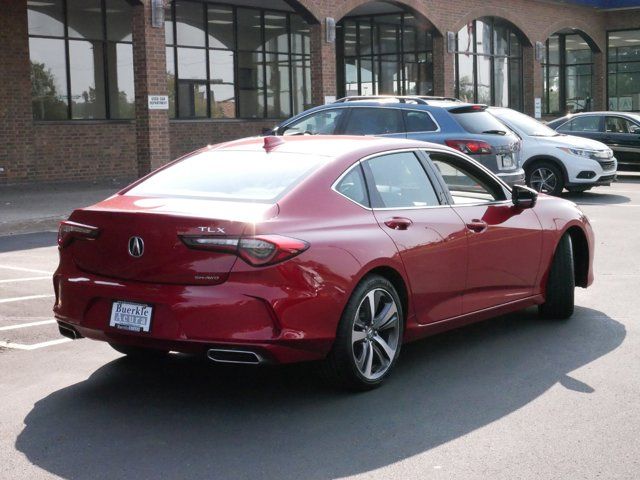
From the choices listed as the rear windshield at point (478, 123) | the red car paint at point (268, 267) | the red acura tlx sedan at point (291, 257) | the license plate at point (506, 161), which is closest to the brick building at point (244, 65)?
the rear windshield at point (478, 123)

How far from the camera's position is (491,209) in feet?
25.0

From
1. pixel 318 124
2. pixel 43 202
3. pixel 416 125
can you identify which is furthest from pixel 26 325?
pixel 43 202

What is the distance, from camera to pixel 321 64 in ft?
86.8

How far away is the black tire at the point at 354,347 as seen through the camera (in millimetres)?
6047

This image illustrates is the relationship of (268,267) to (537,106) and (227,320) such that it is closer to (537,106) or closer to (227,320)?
(227,320)

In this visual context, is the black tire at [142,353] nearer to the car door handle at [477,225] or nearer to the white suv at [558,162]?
the car door handle at [477,225]

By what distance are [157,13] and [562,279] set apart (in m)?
15.0

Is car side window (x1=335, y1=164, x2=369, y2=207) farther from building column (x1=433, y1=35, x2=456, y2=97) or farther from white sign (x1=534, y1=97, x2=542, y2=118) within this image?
white sign (x1=534, y1=97, x2=542, y2=118)

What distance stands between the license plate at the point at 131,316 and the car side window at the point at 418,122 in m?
9.61

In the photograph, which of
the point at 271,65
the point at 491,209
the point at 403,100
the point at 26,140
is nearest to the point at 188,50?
the point at 271,65

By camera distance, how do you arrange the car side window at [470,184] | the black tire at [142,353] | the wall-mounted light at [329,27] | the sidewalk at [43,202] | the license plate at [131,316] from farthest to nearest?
the wall-mounted light at [329,27] → the sidewalk at [43,202] → the car side window at [470,184] → the black tire at [142,353] → the license plate at [131,316]

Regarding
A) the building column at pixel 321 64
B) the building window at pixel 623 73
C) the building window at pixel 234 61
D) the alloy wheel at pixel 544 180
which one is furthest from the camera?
the building window at pixel 623 73

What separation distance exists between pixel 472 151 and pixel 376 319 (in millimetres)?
9012

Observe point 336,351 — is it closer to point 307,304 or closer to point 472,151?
point 307,304
